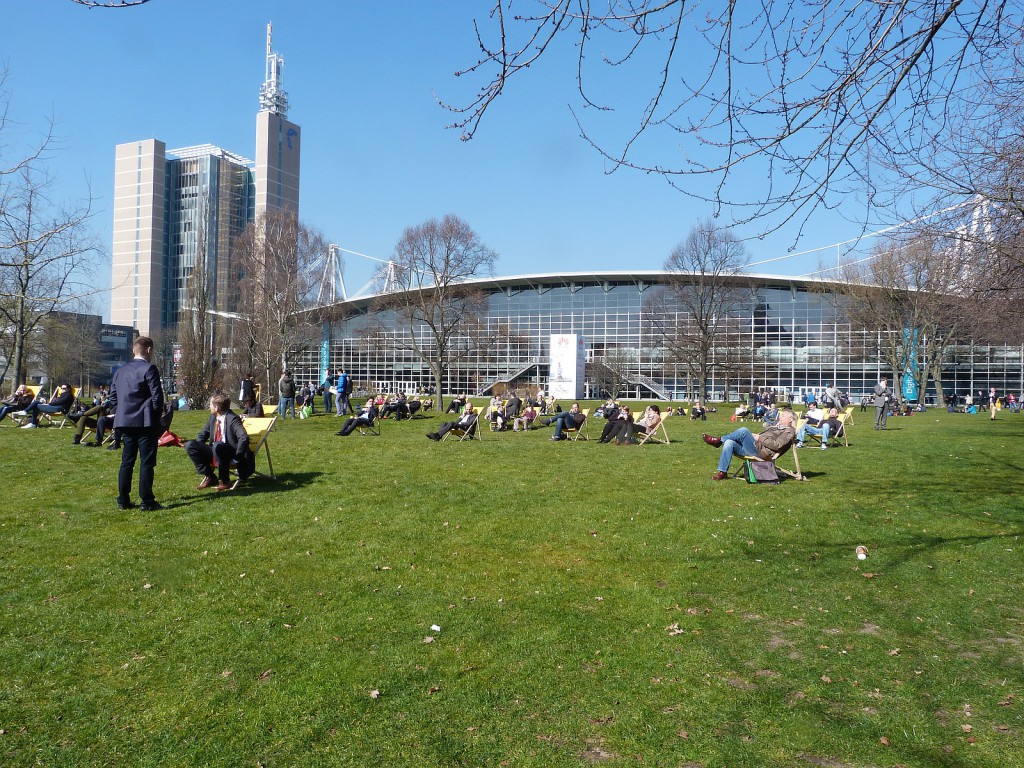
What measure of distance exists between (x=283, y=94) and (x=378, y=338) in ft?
305

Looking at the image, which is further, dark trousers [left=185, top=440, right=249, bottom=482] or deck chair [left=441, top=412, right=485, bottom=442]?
deck chair [left=441, top=412, right=485, bottom=442]

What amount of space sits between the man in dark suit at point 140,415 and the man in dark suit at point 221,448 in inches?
38.4

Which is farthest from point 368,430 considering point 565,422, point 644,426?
point 644,426

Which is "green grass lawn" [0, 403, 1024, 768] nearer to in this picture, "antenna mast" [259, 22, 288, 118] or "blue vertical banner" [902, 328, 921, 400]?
"blue vertical banner" [902, 328, 921, 400]

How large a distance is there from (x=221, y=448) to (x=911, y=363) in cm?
4265

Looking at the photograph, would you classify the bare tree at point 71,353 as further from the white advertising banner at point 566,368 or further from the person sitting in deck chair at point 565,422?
the person sitting in deck chair at point 565,422

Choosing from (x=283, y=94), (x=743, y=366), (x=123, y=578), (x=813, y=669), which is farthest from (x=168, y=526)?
(x=283, y=94)

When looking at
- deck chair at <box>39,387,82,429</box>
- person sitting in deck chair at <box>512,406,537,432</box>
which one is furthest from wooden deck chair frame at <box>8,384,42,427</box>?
person sitting in deck chair at <box>512,406,537,432</box>

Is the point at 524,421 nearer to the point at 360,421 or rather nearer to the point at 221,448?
the point at 360,421

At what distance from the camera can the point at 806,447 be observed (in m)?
14.3

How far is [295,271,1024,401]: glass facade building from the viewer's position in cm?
4984

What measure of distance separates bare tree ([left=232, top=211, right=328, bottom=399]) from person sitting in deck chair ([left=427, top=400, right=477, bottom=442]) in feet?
50.4

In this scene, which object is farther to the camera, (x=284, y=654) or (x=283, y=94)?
(x=283, y=94)

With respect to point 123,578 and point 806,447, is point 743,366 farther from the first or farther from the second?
point 123,578
